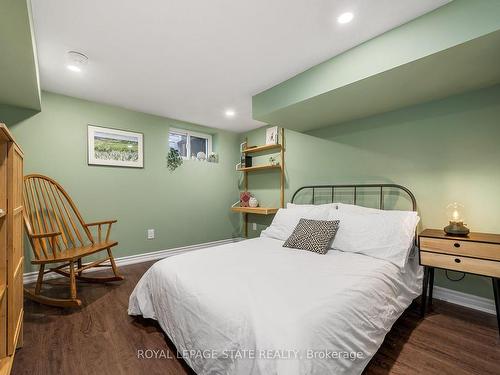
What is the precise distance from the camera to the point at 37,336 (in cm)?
166

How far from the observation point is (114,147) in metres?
3.13

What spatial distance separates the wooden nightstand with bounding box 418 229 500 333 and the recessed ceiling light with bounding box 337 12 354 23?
174 centimetres

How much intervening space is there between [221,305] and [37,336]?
153 cm

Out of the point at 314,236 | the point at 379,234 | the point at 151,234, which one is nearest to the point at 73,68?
the point at 151,234

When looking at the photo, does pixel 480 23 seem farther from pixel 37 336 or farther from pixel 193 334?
pixel 37 336

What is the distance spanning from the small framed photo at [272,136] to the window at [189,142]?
1147 mm

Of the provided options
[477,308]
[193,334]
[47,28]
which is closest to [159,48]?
[47,28]

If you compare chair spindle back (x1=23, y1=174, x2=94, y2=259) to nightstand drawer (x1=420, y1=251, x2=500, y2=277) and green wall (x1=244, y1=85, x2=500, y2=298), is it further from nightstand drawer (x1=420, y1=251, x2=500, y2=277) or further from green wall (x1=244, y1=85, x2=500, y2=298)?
nightstand drawer (x1=420, y1=251, x2=500, y2=277)

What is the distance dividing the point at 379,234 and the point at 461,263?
22.0 inches

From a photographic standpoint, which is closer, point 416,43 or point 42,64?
point 416,43

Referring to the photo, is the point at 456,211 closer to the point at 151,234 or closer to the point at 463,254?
the point at 463,254

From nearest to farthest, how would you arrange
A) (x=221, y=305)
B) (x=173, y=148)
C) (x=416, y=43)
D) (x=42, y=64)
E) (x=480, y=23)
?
(x=221, y=305) < (x=480, y=23) < (x=416, y=43) < (x=42, y=64) < (x=173, y=148)

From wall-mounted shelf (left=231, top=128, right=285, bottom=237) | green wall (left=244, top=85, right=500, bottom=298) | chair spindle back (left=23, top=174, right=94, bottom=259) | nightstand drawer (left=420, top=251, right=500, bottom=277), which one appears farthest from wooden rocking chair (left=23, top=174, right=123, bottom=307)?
nightstand drawer (left=420, top=251, right=500, bottom=277)

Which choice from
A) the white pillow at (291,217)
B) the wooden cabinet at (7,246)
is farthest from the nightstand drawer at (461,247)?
the wooden cabinet at (7,246)
